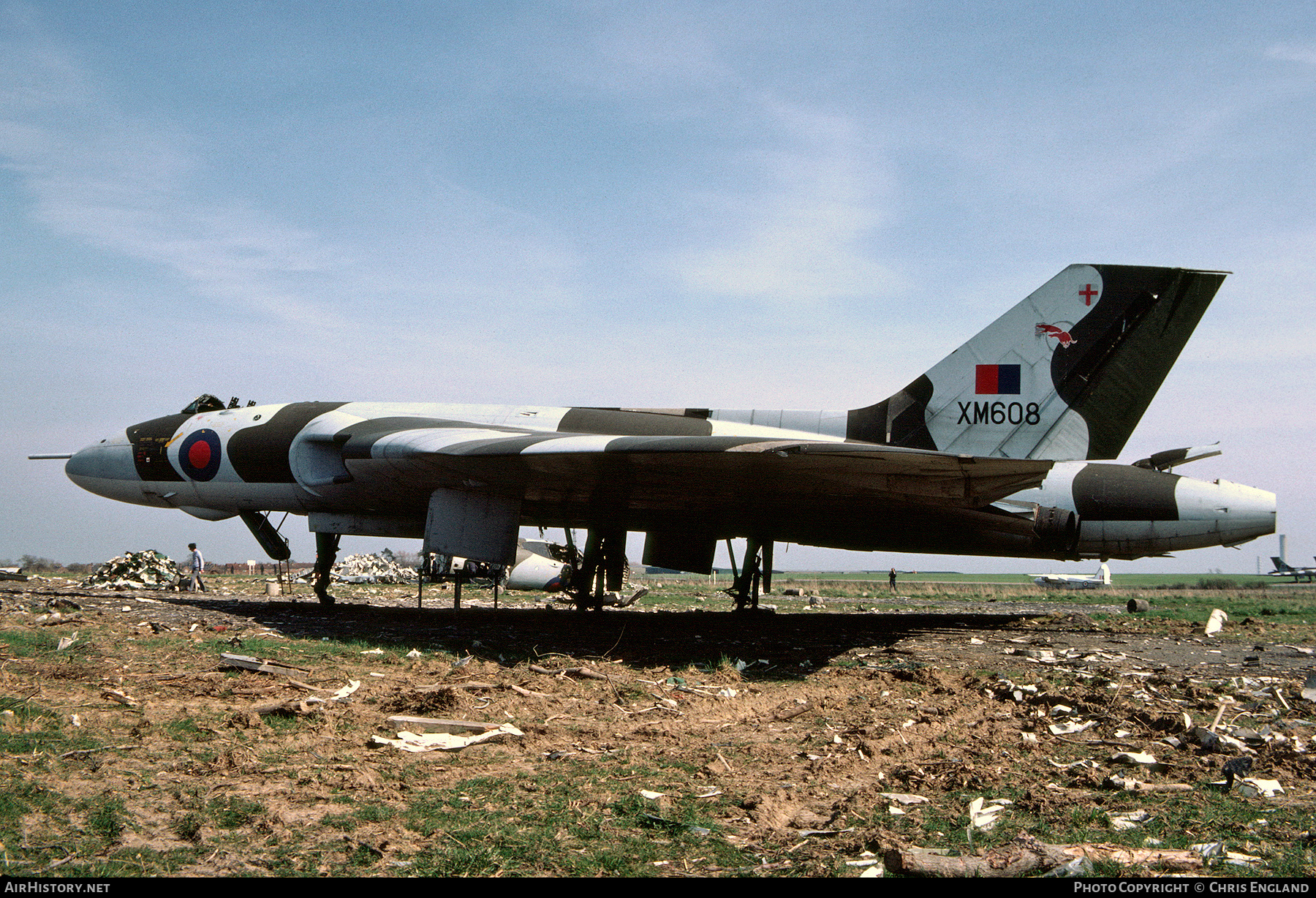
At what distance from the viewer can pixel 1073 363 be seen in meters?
11.9

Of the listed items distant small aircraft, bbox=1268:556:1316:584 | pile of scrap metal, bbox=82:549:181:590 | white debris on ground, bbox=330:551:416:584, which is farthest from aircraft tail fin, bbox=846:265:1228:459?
distant small aircraft, bbox=1268:556:1316:584

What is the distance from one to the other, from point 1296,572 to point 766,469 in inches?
2724

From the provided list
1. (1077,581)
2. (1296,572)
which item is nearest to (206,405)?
(1077,581)

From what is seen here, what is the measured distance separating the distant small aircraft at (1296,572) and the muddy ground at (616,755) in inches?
2528

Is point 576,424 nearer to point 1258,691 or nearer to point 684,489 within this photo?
point 684,489

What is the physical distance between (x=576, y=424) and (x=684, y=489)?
3.00 metres

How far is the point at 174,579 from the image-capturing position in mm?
20078

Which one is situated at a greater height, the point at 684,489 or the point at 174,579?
the point at 684,489

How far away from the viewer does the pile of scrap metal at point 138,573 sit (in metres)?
18.6

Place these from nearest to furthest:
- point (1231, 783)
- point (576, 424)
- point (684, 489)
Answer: point (1231, 783) < point (684, 489) < point (576, 424)

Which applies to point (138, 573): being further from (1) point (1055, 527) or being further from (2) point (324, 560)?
(1) point (1055, 527)

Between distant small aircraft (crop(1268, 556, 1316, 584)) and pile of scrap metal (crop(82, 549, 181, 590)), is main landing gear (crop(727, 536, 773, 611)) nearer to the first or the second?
pile of scrap metal (crop(82, 549, 181, 590))
